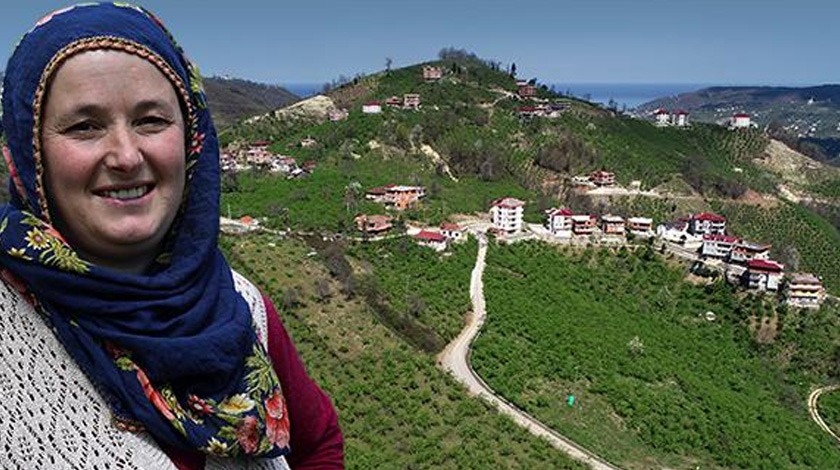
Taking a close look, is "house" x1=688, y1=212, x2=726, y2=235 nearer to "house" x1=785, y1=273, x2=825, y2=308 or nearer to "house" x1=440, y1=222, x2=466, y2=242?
"house" x1=785, y1=273, x2=825, y2=308

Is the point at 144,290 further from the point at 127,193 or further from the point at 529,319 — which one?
the point at 529,319

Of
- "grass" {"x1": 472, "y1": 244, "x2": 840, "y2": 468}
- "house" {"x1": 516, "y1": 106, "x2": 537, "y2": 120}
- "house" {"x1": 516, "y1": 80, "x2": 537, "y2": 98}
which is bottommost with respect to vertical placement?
"grass" {"x1": 472, "y1": 244, "x2": 840, "y2": 468}

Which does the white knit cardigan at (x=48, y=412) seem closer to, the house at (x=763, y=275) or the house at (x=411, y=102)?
the house at (x=763, y=275)

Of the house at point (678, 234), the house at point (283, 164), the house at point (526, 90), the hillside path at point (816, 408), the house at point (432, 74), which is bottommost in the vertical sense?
the hillside path at point (816, 408)

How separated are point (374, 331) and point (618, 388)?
8.30 metres

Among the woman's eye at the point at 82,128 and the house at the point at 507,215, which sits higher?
the woman's eye at the point at 82,128

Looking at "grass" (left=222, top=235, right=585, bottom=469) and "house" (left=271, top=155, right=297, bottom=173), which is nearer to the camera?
"grass" (left=222, top=235, right=585, bottom=469)

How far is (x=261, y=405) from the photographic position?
4.85 ft

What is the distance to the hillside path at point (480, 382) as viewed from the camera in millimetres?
16188

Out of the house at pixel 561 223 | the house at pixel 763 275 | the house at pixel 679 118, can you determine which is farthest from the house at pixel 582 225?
the house at pixel 679 118

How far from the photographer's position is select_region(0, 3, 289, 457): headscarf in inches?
46.3

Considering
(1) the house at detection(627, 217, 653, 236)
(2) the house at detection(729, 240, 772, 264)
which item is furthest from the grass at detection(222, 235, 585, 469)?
(2) the house at detection(729, 240, 772, 264)

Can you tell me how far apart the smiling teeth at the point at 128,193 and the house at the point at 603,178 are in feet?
158

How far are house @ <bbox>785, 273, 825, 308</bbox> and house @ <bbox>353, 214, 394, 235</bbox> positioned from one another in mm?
19112
